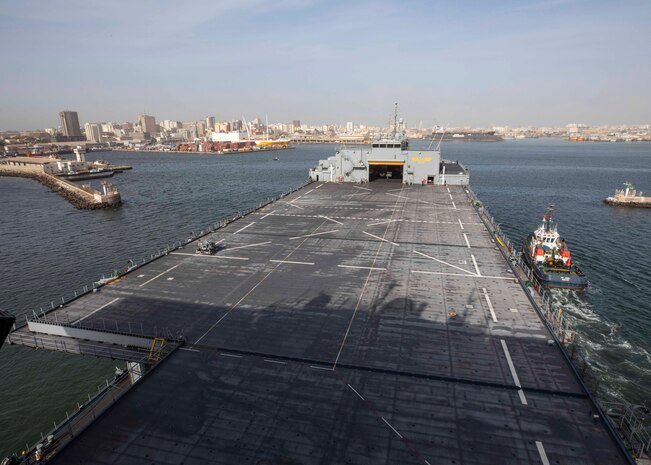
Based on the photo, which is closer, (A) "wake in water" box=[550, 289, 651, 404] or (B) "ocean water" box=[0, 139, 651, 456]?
(A) "wake in water" box=[550, 289, 651, 404]

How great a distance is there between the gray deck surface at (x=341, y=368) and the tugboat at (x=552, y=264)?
12.0m

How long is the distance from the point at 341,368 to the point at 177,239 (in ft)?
160

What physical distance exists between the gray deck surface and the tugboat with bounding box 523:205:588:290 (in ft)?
39.5

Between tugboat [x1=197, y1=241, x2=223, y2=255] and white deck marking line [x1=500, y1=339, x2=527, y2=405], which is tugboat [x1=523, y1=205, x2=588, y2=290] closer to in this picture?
white deck marking line [x1=500, y1=339, x2=527, y2=405]

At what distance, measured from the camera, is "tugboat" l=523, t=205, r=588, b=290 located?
38656mm

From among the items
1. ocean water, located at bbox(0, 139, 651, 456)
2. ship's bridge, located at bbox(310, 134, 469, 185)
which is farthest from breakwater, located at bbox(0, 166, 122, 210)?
ship's bridge, located at bbox(310, 134, 469, 185)

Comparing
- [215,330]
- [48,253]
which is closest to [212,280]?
[215,330]

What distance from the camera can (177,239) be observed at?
196ft

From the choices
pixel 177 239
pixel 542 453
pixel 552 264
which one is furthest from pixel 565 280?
pixel 177 239

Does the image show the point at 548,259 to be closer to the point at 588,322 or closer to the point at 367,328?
the point at 588,322

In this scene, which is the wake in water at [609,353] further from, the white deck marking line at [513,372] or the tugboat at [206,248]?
the tugboat at [206,248]

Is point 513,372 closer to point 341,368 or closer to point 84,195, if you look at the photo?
point 341,368

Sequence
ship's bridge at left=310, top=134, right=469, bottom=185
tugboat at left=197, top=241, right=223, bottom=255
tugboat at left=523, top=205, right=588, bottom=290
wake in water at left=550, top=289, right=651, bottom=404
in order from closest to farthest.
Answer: wake in water at left=550, top=289, right=651, bottom=404, tugboat at left=197, top=241, right=223, bottom=255, tugboat at left=523, top=205, right=588, bottom=290, ship's bridge at left=310, top=134, right=469, bottom=185

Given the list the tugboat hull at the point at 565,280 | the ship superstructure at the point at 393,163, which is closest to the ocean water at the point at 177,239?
the tugboat hull at the point at 565,280
